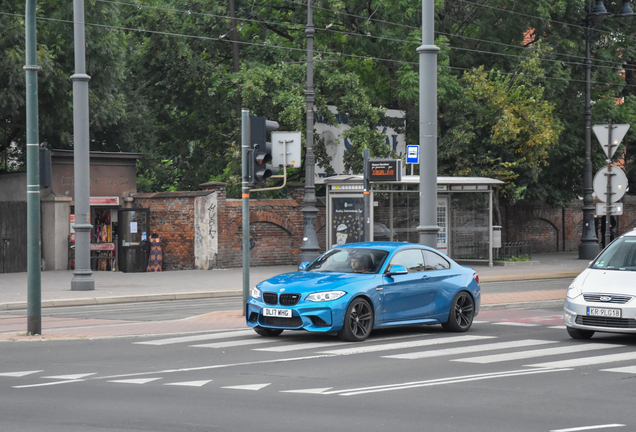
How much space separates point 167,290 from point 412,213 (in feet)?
35.4

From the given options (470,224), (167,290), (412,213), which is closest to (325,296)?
(167,290)

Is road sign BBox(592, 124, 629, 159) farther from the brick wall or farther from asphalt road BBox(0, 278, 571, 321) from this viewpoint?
the brick wall

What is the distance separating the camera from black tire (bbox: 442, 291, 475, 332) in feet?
46.4

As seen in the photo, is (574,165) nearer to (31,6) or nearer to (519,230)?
(519,230)

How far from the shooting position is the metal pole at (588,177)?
34188 mm

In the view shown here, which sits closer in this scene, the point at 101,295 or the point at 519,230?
the point at 101,295

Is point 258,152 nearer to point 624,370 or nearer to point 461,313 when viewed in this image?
point 461,313

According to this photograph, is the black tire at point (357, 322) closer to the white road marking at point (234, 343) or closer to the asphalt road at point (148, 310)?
the white road marking at point (234, 343)

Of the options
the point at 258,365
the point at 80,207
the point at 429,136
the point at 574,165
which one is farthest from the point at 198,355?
the point at 574,165

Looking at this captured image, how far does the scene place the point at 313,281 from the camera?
42.0 feet

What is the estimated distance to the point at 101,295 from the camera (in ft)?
69.7

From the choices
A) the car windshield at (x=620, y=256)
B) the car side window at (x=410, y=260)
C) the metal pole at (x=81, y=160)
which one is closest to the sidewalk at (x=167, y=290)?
the metal pole at (x=81, y=160)

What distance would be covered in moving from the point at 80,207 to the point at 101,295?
2486 millimetres

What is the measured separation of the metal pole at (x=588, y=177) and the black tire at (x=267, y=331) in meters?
23.6
